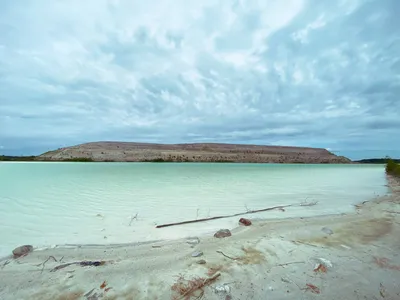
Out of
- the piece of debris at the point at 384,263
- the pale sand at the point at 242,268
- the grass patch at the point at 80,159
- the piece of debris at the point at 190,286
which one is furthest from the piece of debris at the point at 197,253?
the grass patch at the point at 80,159

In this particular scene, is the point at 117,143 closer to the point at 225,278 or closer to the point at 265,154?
the point at 265,154

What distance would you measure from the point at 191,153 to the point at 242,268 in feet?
214

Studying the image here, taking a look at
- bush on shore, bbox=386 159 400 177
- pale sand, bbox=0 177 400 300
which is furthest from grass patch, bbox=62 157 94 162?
bush on shore, bbox=386 159 400 177

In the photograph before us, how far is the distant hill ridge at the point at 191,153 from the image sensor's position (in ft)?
205

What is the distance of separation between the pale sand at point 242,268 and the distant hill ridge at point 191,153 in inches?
2340

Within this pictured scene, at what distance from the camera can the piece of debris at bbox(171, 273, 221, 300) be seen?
249 centimetres

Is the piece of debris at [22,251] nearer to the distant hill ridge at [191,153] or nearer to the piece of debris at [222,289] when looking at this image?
the piece of debris at [222,289]

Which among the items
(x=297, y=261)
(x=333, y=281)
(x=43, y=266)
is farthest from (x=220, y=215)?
(x=43, y=266)

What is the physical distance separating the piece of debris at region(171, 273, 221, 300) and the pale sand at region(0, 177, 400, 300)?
0.08 metres

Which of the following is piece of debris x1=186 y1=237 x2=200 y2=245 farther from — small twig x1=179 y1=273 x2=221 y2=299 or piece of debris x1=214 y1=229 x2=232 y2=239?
small twig x1=179 y1=273 x2=221 y2=299

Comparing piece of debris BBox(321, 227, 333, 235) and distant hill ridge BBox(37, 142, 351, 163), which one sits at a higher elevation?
distant hill ridge BBox(37, 142, 351, 163)

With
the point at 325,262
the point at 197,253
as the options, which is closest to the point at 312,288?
the point at 325,262

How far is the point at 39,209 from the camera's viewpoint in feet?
22.1

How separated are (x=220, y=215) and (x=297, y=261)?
3145mm
